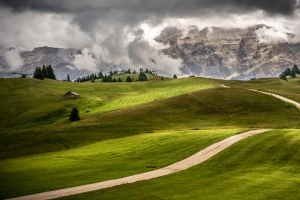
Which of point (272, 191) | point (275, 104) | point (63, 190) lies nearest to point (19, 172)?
point (63, 190)

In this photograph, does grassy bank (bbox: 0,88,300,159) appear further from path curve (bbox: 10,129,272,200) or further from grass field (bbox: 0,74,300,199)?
path curve (bbox: 10,129,272,200)

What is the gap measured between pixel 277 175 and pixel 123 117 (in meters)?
59.2

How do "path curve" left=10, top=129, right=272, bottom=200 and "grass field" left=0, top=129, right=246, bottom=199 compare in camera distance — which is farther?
"grass field" left=0, top=129, right=246, bottom=199

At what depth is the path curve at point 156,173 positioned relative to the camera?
2344 cm

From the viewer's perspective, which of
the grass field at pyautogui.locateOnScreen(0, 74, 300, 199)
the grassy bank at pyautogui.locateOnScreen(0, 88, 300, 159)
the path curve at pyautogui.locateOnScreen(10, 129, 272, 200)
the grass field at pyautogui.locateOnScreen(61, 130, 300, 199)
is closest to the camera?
the grass field at pyautogui.locateOnScreen(61, 130, 300, 199)

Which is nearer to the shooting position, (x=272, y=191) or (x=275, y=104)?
(x=272, y=191)

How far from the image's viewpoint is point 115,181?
26.8 meters

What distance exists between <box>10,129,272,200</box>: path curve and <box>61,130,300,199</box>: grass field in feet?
3.94

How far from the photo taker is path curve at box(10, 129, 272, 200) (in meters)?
23.4

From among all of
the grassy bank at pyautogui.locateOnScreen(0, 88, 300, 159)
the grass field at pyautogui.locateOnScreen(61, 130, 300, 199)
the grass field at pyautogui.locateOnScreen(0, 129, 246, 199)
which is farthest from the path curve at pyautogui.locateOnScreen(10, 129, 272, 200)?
the grassy bank at pyautogui.locateOnScreen(0, 88, 300, 159)

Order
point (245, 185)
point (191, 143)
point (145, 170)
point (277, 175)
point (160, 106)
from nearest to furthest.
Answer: point (245, 185) → point (277, 175) → point (145, 170) → point (191, 143) → point (160, 106)

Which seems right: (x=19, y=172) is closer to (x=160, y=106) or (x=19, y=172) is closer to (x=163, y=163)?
(x=163, y=163)

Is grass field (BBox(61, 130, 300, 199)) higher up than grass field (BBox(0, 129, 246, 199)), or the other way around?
grass field (BBox(61, 130, 300, 199))

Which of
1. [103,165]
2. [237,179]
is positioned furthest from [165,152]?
[237,179]
